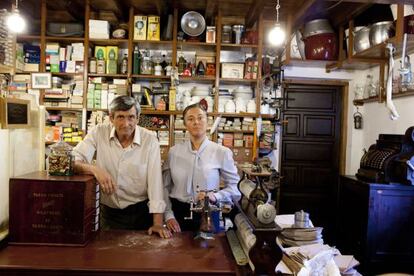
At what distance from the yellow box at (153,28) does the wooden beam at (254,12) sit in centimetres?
110

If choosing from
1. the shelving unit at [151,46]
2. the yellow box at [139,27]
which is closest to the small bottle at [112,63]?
the shelving unit at [151,46]

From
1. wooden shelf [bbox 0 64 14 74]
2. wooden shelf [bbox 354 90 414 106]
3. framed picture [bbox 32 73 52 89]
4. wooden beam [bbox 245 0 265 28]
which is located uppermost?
wooden beam [bbox 245 0 265 28]

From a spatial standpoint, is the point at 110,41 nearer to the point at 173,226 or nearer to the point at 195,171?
the point at 195,171

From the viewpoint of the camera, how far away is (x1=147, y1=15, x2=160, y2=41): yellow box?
443 centimetres

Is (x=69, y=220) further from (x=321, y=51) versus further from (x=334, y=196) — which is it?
(x=334, y=196)

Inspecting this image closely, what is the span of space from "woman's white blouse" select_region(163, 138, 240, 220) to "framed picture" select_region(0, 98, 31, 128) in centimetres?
89

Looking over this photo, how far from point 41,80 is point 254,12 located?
2627 mm

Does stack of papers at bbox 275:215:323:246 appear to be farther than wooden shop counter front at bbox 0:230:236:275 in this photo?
Yes

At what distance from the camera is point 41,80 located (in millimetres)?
4383

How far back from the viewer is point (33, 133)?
194cm

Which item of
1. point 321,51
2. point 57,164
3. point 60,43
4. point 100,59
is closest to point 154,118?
point 100,59

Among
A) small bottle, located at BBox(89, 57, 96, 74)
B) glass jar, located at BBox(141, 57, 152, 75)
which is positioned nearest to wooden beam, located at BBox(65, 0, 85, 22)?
small bottle, located at BBox(89, 57, 96, 74)

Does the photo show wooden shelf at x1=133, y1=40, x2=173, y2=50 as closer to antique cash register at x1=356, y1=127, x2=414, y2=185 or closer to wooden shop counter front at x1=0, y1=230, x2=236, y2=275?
antique cash register at x1=356, y1=127, x2=414, y2=185

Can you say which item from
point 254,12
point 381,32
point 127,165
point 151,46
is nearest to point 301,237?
point 127,165
